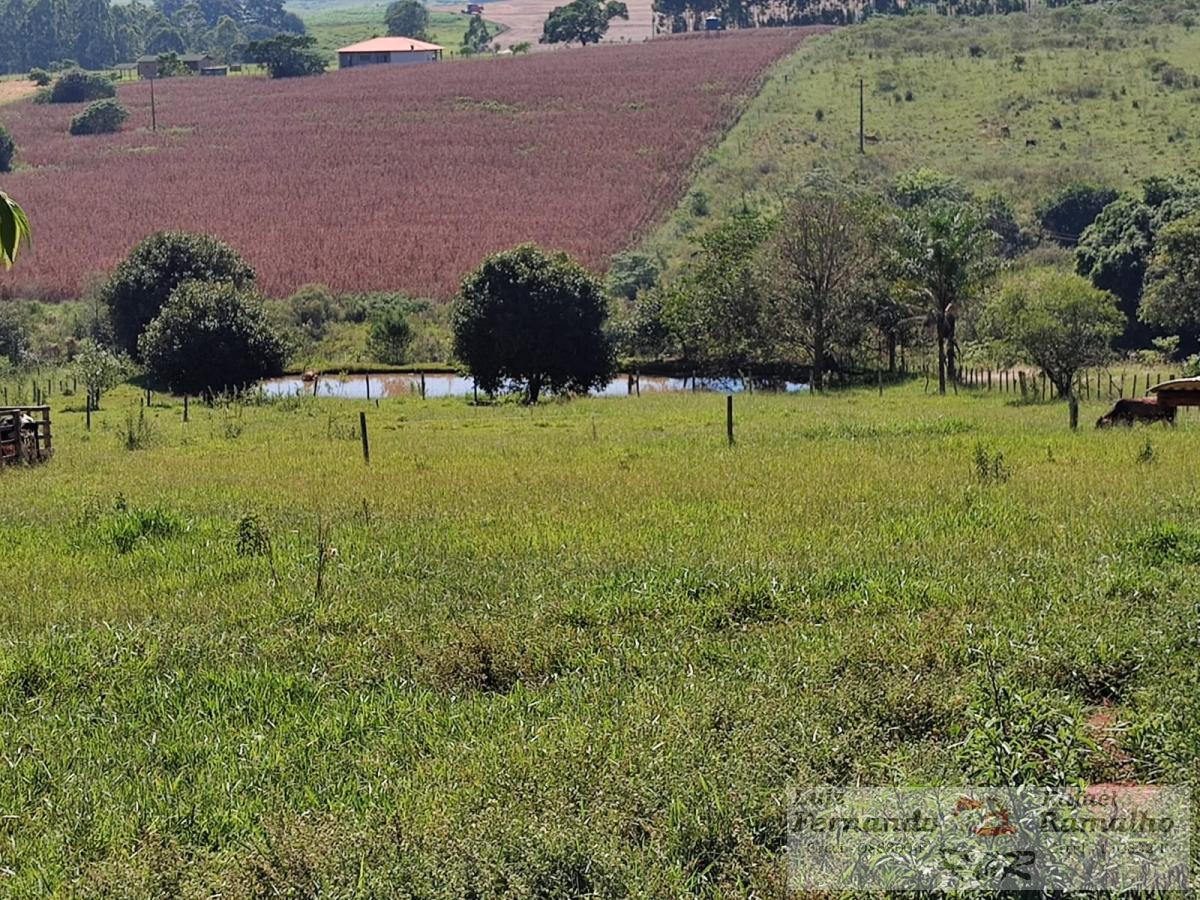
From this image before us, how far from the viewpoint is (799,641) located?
26.0 feet

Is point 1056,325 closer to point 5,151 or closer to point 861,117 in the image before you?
point 861,117

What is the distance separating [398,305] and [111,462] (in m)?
47.9

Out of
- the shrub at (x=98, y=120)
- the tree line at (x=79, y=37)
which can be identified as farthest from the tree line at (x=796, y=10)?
the shrub at (x=98, y=120)

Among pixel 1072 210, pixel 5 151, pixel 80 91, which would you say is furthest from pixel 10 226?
pixel 80 91

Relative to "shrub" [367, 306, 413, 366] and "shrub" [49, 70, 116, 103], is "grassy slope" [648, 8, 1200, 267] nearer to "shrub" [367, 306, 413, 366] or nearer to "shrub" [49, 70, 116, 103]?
"shrub" [367, 306, 413, 366]

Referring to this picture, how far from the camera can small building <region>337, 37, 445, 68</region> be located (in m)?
145

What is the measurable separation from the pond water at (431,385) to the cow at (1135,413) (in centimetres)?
2619

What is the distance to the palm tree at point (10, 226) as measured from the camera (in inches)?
221

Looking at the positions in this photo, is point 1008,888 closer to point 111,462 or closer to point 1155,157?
point 111,462

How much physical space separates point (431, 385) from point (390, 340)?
8074 millimetres

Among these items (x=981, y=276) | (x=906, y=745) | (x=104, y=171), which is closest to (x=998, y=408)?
(x=981, y=276)

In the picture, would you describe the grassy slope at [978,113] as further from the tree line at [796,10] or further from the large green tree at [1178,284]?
the tree line at [796,10]

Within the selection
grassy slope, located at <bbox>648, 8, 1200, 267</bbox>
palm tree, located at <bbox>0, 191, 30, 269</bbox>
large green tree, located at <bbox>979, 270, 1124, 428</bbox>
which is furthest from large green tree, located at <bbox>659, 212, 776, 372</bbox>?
palm tree, located at <bbox>0, 191, 30, 269</bbox>

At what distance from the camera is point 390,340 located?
61438mm
